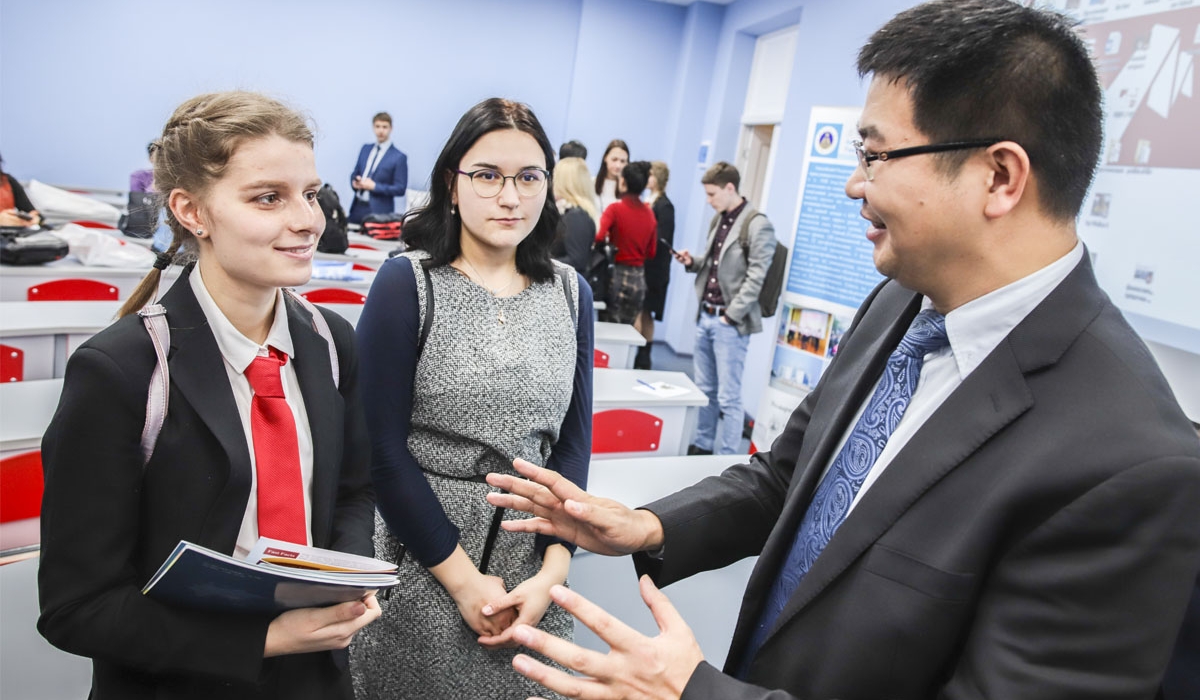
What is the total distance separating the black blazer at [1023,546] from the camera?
70 cm

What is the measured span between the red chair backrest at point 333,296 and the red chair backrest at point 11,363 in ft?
4.71

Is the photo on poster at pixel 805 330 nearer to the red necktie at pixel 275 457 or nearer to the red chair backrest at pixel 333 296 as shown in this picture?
the red chair backrest at pixel 333 296

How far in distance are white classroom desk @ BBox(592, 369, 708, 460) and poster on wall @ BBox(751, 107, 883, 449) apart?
100 centimetres

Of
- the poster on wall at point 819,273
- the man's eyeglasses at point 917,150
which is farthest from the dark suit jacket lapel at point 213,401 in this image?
the poster on wall at point 819,273

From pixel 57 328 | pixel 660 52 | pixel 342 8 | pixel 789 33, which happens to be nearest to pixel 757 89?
pixel 789 33

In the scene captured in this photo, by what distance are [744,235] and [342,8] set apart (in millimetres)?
5892

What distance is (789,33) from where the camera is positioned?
659cm

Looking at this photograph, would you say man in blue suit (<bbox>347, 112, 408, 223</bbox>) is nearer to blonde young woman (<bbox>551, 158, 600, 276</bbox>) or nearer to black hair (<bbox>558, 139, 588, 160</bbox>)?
black hair (<bbox>558, 139, 588, 160</bbox>)

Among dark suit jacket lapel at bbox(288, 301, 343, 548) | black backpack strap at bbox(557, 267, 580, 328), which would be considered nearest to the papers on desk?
black backpack strap at bbox(557, 267, 580, 328)

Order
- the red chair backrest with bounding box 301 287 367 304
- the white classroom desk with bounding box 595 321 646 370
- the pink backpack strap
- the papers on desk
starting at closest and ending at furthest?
the pink backpack strap
the papers on desk
the white classroom desk with bounding box 595 321 646 370
the red chair backrest with bounding box 301 287 367 304

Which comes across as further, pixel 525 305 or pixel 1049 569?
pixel 525 305

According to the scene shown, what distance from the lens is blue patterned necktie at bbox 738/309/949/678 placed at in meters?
0.96

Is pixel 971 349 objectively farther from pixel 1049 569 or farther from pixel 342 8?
pixel 342 8

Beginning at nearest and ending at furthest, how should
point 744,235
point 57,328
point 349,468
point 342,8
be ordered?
1. point 349,468
2. point 57,328
3. point 744,235
4. point 342,8
